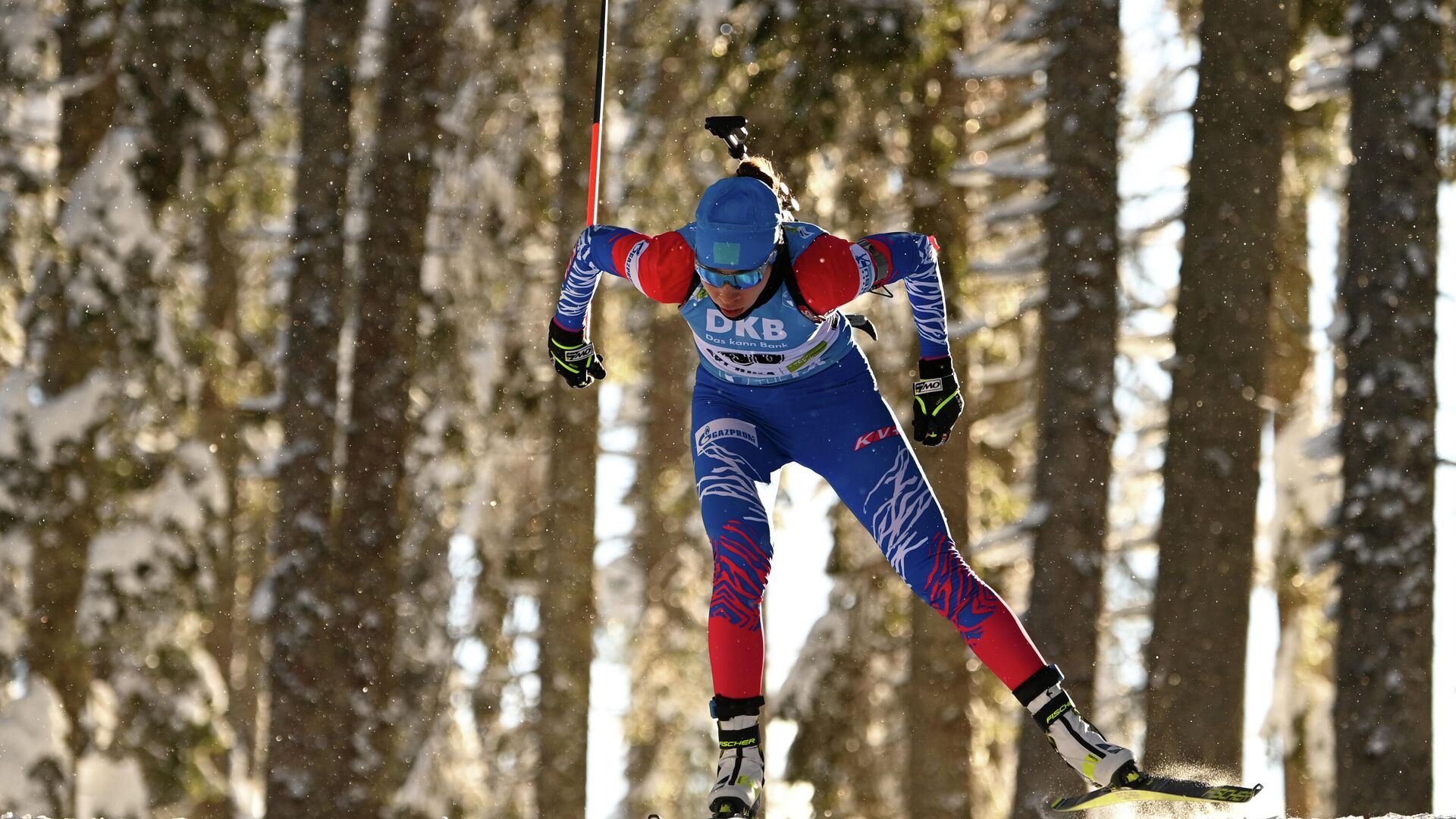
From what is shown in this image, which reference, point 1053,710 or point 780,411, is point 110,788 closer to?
A: point 780,411

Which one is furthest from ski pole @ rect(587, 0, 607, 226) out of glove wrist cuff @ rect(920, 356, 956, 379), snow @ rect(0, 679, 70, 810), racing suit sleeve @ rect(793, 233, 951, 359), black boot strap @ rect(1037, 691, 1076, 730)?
snow @ rect(0, 679, 70, 810)

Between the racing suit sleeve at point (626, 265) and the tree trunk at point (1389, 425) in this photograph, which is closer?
the racing suit sleeve at point (626, 265)

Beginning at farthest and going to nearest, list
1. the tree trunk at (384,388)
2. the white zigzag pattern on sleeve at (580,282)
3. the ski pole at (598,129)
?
the tree trunk at (384,388)
the ski pole at (598,129)
the white zigzag pattern on sleeve at (580,282)

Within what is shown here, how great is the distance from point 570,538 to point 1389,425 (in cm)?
669

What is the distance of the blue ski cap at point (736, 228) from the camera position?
16.4ft

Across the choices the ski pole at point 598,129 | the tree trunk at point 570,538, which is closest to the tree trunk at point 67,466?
the tree trunk at point 570,538

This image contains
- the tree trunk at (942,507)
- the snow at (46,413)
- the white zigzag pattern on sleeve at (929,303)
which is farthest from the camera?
the snow at (46,413)

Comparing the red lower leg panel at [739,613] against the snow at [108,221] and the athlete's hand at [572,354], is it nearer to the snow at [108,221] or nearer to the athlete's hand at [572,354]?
the athlete's hand at [572,354]

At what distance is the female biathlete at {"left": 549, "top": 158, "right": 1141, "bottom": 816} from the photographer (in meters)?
5.04

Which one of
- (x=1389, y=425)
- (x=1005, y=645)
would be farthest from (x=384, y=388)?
(x=1389, y=425)

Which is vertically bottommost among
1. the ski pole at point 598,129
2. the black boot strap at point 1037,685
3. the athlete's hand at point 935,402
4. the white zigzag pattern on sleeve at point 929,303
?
the black boot strap at point 1037,685

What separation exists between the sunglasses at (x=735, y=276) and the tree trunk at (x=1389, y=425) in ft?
18.0

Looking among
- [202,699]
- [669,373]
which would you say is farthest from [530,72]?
[202,699]

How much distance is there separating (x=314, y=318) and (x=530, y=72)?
15.3 feet
